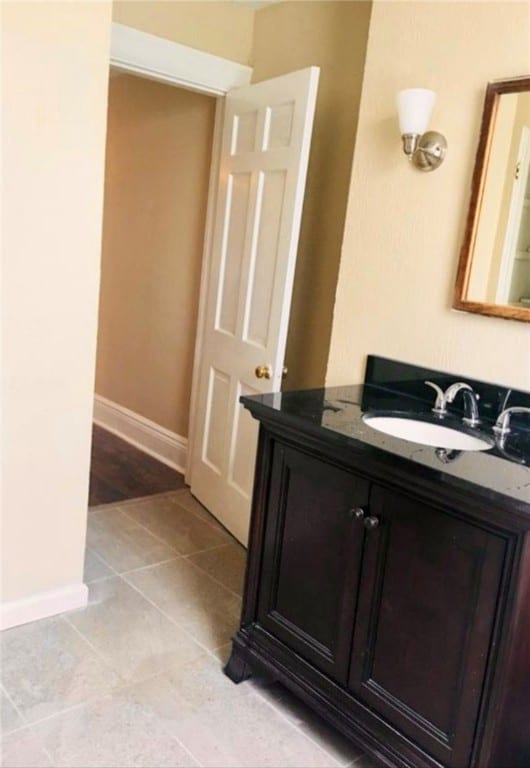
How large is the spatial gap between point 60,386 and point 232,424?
1001 mm

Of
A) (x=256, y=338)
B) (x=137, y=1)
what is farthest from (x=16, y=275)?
(x=137, y=1)

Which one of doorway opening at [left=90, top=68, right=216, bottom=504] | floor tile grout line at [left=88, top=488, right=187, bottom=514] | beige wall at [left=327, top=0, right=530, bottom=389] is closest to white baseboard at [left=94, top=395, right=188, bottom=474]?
doorway opening at [left=90, top=68, right=216, bottom=504]

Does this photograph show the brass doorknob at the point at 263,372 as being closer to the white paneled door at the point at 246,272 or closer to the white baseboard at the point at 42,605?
the white paneled door at the point at 246,272

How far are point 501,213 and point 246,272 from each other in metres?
1.22

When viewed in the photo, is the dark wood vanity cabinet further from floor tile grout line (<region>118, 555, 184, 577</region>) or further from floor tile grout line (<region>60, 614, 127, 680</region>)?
floor tile grout line (<region>118, 555, 184, 577</region>)

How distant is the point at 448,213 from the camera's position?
1.95 meters

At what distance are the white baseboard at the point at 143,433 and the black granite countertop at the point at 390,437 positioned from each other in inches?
72.3

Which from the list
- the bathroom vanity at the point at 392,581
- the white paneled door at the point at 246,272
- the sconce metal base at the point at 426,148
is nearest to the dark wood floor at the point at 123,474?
the white paneled door at the point at 246,272

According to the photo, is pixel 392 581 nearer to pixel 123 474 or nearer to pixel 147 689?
pixel 147 689

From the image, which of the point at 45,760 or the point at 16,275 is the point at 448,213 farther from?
the point at 45,760

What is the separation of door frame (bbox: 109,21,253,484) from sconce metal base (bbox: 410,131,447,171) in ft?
4.44

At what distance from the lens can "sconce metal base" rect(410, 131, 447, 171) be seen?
1.93 metres

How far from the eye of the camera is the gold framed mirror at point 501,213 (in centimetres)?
177

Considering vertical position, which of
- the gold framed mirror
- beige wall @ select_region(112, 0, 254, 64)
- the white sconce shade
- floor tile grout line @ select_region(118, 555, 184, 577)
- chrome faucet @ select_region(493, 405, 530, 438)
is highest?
beige wall @ select_region(112, 0, 254, 64)
